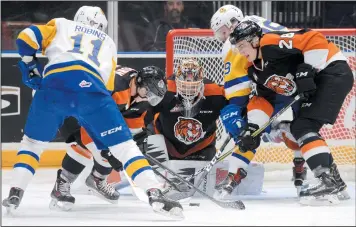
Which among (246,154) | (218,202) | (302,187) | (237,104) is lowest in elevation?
(302,187)

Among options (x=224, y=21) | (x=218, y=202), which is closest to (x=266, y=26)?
(x=224, y=21)

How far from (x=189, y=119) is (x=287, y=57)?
1.98 ft

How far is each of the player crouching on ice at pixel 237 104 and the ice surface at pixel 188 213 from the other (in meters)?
0.12

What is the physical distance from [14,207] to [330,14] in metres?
3.24

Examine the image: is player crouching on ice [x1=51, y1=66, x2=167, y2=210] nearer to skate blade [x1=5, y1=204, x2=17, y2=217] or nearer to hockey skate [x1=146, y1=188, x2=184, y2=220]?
skate blade [x1=5, y1=204, x2=17, y2=217]

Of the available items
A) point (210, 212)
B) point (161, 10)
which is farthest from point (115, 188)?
point (161, 10)

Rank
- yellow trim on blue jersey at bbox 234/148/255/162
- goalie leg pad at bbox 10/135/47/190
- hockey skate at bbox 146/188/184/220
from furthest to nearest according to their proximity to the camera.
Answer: yellow trim on blue jersey at bbox 234/148/255/162, goalie leg pad at bbox 10/135/47/190, hockey skate at bbox 146/188/184/220

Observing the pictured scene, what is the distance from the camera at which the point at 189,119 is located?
17.0 ft

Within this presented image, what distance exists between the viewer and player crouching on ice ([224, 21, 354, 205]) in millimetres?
4840

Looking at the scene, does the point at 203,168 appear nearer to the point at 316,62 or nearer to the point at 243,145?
the point at 243,145

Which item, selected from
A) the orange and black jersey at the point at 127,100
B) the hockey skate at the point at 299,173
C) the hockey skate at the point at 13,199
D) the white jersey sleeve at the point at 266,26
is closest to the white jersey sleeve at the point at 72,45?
the orange and black jersey at the point at 127,100

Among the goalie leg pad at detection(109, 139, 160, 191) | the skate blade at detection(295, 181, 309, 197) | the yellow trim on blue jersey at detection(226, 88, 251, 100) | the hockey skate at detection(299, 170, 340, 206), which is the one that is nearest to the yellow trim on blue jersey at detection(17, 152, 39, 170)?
the goalie leg pad at detection(109, 139, 160, 191)

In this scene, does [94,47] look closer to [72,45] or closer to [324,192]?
[72,45]

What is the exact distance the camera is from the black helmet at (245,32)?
15.9ft
